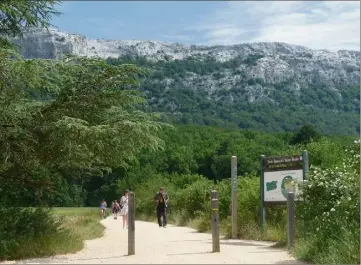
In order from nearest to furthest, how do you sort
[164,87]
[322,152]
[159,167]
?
[322,152]
[159,167]
[164,87]

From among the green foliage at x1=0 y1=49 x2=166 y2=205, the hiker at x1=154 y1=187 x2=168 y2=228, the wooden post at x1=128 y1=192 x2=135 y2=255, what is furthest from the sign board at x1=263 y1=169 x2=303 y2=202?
the hiker at x1=154 y1=187 x2=168 y2=228

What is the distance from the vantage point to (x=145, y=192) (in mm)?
46469

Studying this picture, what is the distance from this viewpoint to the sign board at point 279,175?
608 inches

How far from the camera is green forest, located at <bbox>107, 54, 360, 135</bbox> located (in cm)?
12687

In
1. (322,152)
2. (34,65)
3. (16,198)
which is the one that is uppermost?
(34,65)

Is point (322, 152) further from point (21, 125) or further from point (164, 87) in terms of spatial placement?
point (164, 87)

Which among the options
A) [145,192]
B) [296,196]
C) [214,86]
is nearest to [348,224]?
[296,196]

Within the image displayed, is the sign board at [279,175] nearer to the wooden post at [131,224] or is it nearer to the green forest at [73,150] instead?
the green forest at [73,150]

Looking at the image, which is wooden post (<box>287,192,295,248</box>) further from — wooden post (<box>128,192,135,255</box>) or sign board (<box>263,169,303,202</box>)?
wooden post (<box>128,192,135,255</box>)

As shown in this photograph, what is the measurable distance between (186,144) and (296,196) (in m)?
73.5

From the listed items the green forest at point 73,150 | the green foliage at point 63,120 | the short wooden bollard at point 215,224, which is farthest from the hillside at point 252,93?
the short wooden bollard at point 215,224

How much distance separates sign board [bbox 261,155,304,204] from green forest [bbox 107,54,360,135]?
9182cm

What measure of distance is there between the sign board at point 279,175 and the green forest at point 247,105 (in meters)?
91.8

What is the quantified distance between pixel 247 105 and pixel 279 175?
13139 centimetres
